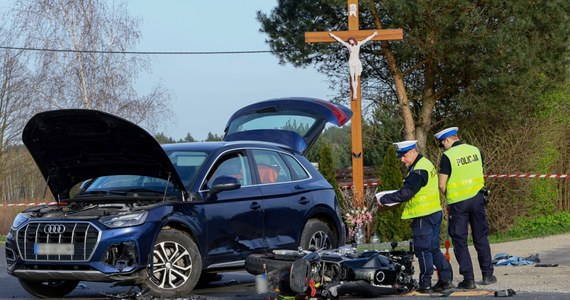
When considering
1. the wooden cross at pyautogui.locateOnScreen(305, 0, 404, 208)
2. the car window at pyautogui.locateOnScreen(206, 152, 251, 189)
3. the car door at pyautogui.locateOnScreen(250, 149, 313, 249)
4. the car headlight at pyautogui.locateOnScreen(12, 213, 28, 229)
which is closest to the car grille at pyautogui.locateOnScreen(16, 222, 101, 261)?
the car headlight at pyautogui.locateOnScreen(12, 213, 28, 229)

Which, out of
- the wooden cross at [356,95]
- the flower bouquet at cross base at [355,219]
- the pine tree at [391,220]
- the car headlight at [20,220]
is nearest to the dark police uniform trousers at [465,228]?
the car headlight at [20,220]

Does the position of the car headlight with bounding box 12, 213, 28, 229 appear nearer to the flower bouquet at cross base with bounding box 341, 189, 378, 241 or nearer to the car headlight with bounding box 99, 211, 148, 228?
the car headlight with bounding box 99, 211, 148, 228

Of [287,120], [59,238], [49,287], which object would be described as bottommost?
[49,287]

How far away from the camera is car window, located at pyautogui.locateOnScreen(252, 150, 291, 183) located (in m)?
12.6

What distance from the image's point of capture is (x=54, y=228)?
11000 mm

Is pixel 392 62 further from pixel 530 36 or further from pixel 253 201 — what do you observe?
pixel 253 201

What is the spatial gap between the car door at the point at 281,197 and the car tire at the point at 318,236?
0.12m

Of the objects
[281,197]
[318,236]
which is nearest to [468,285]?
[318,236]

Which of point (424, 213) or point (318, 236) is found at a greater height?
point (424, 213)

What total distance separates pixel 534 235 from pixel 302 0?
13060 mm

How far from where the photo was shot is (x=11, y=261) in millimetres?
11406

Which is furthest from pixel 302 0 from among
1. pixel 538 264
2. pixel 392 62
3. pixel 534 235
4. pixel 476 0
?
pixel 538 264

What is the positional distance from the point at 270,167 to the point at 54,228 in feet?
9.39

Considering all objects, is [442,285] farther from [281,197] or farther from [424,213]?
[281,197]
